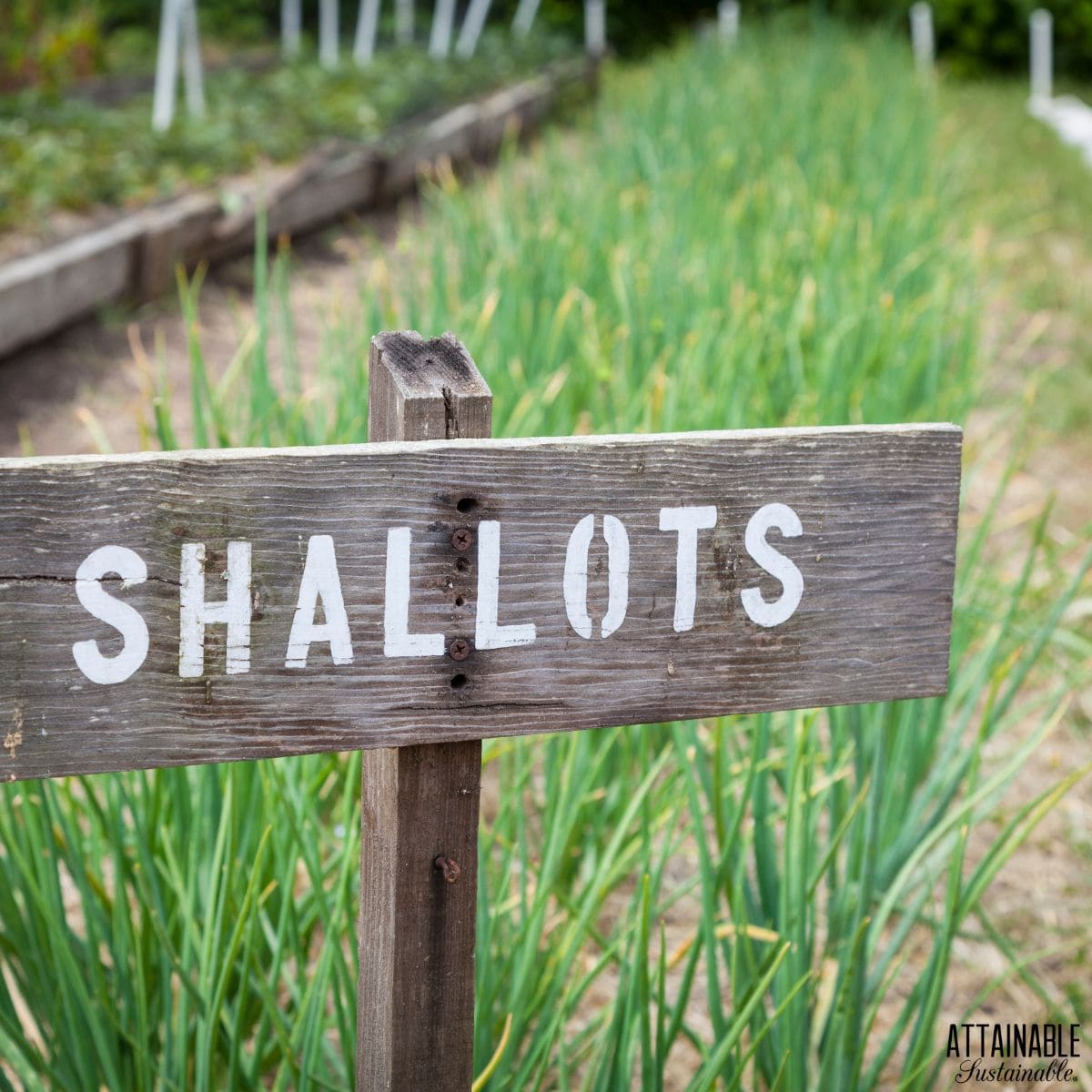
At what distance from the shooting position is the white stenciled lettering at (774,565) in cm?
83

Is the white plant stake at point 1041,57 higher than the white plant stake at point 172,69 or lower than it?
higher

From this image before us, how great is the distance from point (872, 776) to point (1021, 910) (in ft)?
2.08

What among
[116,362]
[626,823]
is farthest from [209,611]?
[116,362]

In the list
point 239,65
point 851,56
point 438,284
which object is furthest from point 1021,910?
point 239,65

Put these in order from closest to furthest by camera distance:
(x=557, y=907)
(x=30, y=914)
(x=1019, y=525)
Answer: (x=30, y=914)
(x=557, y=907)
(x=1019, y=525)

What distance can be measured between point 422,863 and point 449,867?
0.02 meters

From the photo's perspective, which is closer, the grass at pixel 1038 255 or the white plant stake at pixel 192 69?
the grass at pixel 1038 255

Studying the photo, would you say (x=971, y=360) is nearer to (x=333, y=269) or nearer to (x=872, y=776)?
(x=872, y=776)

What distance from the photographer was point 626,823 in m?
1.18

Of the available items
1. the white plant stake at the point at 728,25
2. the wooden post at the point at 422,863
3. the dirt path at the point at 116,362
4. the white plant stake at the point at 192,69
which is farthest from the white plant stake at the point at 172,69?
the wooden post at the point at 422,863

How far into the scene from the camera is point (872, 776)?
4.05ft

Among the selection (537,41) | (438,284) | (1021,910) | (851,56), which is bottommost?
(1021,910)

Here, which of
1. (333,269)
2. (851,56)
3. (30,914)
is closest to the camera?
(30,914)

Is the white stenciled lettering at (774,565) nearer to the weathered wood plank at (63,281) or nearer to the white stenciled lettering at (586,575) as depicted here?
the white stenciled lettering at (586,575)
